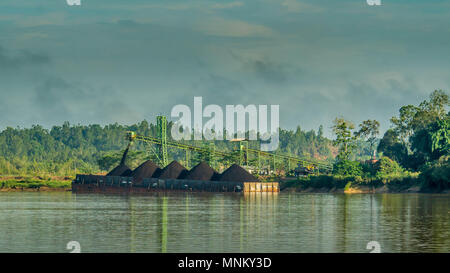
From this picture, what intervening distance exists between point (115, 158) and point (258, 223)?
419 ft

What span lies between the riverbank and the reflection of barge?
10090 mm

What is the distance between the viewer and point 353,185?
11331 centimetres

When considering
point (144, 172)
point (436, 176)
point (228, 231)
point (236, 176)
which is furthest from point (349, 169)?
point (228, 231)

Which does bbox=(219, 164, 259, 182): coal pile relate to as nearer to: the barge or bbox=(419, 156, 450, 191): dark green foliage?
the barge

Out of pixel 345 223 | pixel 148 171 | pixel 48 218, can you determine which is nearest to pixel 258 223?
pixel 345 223

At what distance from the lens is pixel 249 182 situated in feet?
343

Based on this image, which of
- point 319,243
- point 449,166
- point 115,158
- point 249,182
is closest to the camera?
point 319,243

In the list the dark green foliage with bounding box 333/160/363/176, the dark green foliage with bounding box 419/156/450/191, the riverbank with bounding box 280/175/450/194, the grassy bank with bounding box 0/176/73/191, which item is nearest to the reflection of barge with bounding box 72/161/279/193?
the riverbank with bounding box 280/175/450/194

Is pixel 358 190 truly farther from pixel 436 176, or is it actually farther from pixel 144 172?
pixel 144 172

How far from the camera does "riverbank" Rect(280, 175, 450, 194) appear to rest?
10458 cm

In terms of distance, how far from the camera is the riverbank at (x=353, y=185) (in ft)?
343

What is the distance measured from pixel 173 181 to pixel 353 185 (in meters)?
29.4

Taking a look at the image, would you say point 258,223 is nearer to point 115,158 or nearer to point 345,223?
point 345,223
